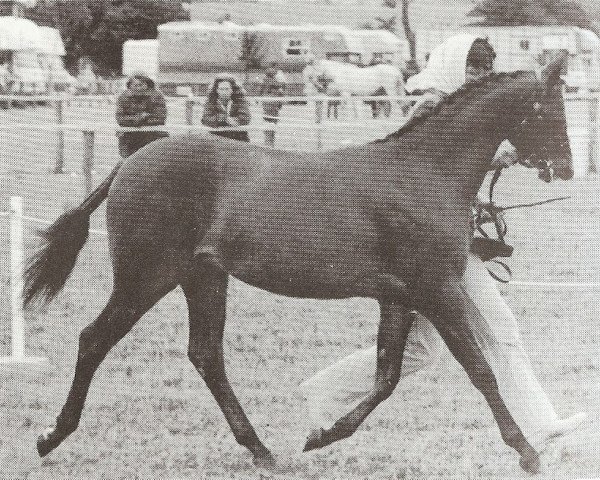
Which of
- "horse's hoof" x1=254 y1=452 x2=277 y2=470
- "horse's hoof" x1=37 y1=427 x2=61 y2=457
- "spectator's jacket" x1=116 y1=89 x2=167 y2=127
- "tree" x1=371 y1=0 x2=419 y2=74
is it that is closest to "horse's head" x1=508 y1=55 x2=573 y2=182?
"horse's hoof" x1=254 y1=452 x2=277 y2=470

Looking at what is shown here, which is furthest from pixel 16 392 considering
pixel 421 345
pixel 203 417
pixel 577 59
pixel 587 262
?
pixel 577 59

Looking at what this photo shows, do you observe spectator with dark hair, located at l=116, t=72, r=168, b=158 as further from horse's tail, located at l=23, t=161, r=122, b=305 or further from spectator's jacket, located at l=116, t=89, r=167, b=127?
horse's tail, located at l=23, t=161, r=122, b=305

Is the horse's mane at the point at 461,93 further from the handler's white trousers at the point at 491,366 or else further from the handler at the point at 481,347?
the handler's white trousers at the point at 491,366

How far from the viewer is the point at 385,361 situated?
14.3 feet

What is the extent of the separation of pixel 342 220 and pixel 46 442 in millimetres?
1476

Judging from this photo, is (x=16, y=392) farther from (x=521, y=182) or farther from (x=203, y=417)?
(x=521, y=182)

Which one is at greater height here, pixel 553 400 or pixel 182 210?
pixel 182 210

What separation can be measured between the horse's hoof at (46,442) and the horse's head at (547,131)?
2.13 meters

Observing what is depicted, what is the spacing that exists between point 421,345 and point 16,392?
82.8 inches

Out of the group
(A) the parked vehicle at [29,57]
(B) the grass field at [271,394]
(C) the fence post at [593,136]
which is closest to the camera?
(B) the grass field at [271,394]

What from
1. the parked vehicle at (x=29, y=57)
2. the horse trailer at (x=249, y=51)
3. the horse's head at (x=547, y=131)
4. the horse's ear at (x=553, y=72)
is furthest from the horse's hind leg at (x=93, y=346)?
the horse trailer at (x=249, y=51)

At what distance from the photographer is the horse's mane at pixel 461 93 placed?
425cm

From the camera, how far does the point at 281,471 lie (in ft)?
14.4

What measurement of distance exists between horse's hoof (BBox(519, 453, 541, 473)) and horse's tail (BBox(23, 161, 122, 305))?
1985 millimetres
